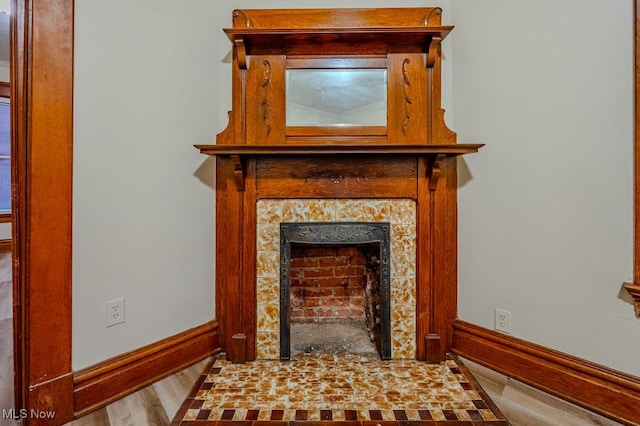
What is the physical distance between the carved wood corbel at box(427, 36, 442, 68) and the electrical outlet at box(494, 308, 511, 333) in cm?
148

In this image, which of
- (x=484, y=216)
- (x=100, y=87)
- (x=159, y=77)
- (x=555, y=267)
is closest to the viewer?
(x=100, y=87)

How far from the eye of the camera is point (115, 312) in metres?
1.62

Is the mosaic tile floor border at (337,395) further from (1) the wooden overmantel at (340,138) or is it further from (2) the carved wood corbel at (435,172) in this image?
(2) the carved wood corbel at (435,172)

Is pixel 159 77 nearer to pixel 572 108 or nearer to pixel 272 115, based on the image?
pixel 272 115

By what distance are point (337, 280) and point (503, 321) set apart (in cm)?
108

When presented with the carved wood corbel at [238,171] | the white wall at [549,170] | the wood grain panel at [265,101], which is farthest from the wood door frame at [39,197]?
the white wall at [549,170]

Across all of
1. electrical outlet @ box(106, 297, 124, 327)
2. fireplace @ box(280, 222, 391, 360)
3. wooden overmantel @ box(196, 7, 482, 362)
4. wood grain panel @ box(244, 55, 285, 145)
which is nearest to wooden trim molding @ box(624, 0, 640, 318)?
wooden overmantel @ box(196, 7, 482, 362)

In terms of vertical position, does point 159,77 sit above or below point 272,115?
above

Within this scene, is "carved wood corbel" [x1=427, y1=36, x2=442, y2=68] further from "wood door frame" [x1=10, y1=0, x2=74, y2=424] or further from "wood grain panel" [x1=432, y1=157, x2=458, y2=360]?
"wood door frame" [x1=10, y1=0, x2=74, y2=424]

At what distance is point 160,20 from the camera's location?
5.85 feet

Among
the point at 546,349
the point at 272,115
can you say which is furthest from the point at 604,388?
the point at 272,115

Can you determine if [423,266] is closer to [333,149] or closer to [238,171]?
[333,149]

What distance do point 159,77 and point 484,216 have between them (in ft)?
6.50

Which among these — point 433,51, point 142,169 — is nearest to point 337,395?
point 142,169
